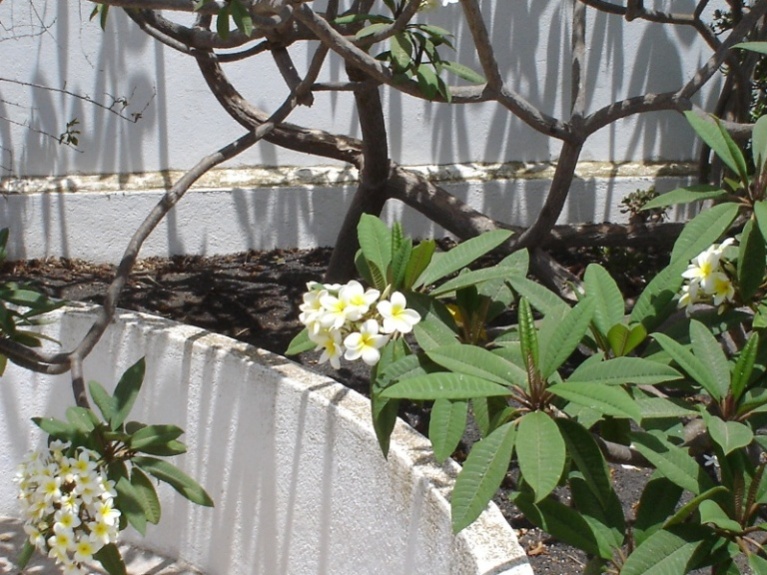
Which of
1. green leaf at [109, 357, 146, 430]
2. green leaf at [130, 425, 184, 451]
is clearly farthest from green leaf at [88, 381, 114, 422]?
green leaf at [130, 425, 184, 451]

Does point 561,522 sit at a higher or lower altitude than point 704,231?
lower

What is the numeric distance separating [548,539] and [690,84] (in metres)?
1.73

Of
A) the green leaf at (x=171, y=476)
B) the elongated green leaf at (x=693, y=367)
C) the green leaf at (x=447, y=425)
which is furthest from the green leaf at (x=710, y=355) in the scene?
the green leaf at (x=171, y=476)

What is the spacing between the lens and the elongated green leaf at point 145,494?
97.4 inches

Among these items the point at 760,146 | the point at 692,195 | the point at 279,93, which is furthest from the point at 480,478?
the point at 279,93

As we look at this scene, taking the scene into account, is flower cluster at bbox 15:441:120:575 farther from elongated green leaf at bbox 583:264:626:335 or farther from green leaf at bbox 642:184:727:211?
green leaf at bbox 642:184:727:211

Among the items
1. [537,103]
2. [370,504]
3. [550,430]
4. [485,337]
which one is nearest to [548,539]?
[370,504]

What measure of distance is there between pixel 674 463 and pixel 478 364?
390mm

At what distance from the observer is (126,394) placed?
2.62 meters

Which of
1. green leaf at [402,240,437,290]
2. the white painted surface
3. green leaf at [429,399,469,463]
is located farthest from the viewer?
the white painted surface

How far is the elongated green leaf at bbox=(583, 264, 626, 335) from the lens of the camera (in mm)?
1880

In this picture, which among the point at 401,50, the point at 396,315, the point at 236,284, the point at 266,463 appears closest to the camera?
the point at 396,315

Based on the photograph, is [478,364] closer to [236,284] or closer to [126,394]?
[126,394]

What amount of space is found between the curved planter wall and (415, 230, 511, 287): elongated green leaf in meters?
0.67
